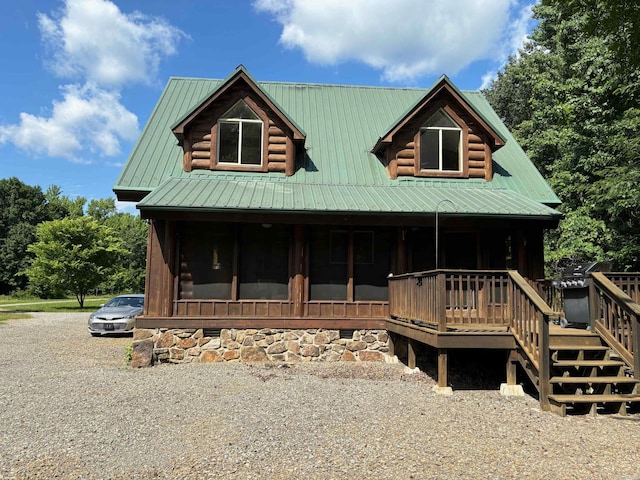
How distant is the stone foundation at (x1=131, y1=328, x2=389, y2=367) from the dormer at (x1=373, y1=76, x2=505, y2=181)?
4.48m

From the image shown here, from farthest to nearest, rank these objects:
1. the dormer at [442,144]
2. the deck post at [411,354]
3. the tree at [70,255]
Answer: the tree at [70,255] → the dormer at [442,144] → the deck post at [411,354]

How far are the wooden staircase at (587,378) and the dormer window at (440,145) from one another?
227 inches

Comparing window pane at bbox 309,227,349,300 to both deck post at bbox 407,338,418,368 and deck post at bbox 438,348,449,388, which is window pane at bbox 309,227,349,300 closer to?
deck post at bbox 407,338,418,368

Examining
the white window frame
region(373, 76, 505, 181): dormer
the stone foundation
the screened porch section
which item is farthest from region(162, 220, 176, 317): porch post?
region(373, 76, 505, 181): dormer

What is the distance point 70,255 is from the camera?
94.7ft

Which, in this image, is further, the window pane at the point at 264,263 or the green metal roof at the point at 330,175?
the window pane at the point at 264,263

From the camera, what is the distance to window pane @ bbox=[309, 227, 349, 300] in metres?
11.5

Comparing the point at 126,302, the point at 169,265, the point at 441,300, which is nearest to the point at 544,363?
the point at 441,300

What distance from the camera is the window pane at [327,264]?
1152 cm

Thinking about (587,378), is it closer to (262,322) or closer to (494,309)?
(494,309)

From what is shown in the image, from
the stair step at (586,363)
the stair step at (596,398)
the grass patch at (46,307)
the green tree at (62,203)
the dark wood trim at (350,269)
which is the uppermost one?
the green tree at (62,203)

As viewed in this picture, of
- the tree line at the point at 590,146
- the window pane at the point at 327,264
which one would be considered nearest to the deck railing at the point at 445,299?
the window pane at the point at 327,264

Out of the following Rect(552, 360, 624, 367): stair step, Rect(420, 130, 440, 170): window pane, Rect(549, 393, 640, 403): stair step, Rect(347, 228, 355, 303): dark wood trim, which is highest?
Rect(420, 130, 440, 170): window pane

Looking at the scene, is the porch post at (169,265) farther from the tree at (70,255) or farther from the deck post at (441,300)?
the tree at (70,255)
